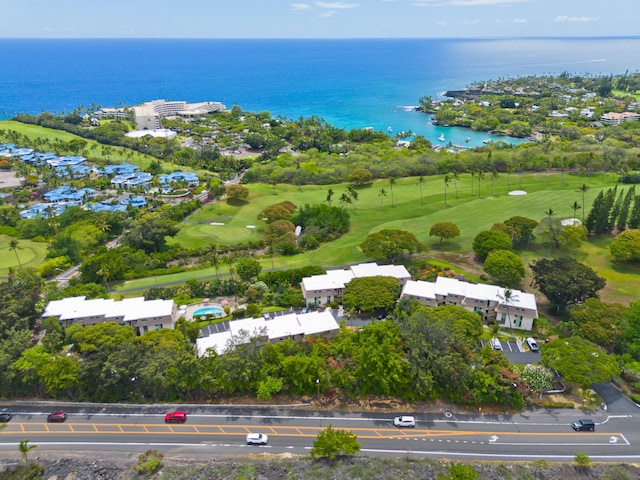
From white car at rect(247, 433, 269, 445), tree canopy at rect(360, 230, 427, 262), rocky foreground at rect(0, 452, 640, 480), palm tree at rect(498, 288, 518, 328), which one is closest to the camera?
rocky foreground at rect(0, 452, 640, 480)

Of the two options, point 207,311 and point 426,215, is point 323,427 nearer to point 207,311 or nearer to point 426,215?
point 207,311

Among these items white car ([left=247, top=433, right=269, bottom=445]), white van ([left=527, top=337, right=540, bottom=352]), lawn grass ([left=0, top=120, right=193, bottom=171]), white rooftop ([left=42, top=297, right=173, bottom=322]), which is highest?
lawn grass ([left=0, top=120, right=193, bottom=171])

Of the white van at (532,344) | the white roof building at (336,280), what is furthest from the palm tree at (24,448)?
the white van at (532,344)

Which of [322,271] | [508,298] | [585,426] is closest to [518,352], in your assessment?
[508,298]

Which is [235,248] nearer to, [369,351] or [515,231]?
[369,351]

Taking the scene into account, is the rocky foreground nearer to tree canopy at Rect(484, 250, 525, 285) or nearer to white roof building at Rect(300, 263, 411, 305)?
white roof building at Rect(300, 263, 411, 305)

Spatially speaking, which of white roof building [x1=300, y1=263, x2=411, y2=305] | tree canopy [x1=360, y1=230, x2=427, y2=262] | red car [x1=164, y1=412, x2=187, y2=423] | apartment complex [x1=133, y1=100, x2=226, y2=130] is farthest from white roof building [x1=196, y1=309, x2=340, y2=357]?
apartment complex [x1=133, y1=100, x2=226, y2=130]

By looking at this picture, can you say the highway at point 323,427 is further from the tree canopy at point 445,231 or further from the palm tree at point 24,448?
the tree canopy at point 445,231
